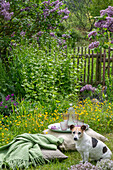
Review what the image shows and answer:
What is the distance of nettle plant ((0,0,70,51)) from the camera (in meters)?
7.28

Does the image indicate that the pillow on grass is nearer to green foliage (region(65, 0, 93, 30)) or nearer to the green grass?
the green grass

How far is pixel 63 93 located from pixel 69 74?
26.4 inches

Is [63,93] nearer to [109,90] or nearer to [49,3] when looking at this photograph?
[109,90]

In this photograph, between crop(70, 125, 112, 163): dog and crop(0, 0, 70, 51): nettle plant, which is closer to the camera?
crop(70, 125, 112, 163): dog

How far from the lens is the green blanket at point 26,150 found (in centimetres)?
330

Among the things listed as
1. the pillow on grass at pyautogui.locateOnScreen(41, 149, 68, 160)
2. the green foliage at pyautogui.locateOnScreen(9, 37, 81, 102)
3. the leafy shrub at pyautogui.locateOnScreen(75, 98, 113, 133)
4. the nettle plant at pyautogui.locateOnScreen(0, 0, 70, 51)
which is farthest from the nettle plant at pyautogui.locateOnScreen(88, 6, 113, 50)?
the nettle plant at pyautogui.locateOnScreen(0, 0, 70, 51)

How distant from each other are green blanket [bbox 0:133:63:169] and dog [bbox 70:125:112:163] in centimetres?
56

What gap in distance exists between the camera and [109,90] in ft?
22.1

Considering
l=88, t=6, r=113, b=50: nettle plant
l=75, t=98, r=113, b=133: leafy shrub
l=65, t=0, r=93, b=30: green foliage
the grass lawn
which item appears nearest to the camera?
the grass lawn

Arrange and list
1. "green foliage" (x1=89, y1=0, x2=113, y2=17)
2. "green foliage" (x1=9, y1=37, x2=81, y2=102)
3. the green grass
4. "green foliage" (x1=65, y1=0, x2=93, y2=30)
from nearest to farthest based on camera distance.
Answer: the green grass, "green foliage" (x1=9, y1=37, x2=81, y2=102), "green foliage" (x1=89, y1=0, x2=113, y2=17), "green foliage" (x1=65, y1=0, x2=93, y2=30)

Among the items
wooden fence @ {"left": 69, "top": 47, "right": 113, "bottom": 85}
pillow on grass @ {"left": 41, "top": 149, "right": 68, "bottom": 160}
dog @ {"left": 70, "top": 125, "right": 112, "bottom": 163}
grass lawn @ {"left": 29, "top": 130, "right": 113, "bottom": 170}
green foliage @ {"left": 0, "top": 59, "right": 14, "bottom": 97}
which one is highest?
wooden fence @ {"left": 69, "top": 47, "right": 113, "bottom": 85}

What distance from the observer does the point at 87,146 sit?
3152 mm

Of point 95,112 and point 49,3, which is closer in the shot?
point 95,112

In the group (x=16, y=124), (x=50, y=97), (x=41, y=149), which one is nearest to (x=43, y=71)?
(x=50, y=97)
